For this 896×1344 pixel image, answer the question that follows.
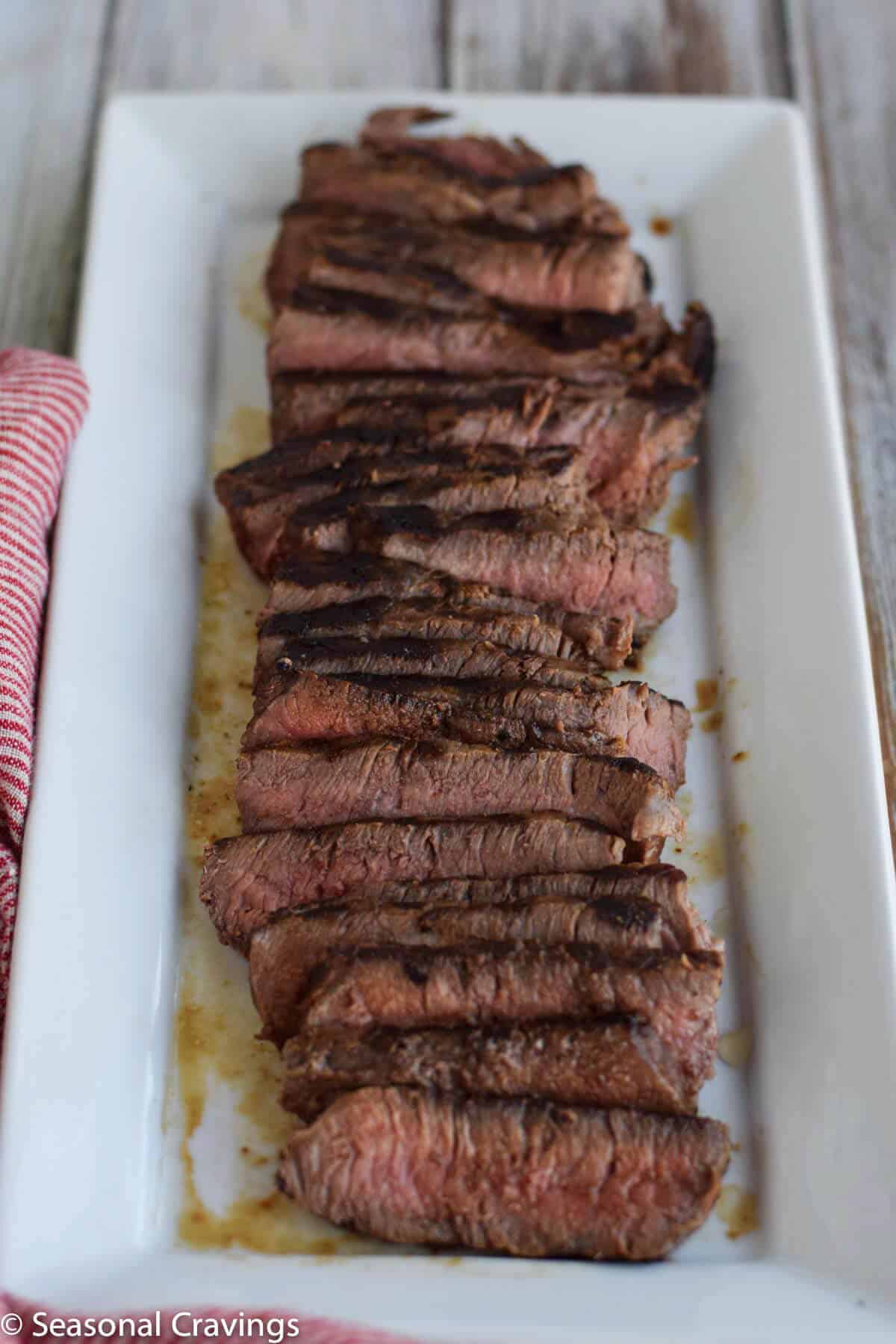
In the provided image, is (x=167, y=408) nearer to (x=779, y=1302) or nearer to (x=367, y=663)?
(x=367, y=663)

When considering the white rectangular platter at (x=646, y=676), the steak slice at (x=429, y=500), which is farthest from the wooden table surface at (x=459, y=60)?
the steak slice at (x=429, y=500)

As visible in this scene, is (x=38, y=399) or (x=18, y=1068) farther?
(x=38, y=399)

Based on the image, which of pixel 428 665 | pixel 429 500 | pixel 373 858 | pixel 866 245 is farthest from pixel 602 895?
pixel 866 245

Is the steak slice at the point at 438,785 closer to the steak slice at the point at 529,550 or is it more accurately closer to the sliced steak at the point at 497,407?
the steak slice at the point at 529,550

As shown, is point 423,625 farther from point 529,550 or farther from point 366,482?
point 366,482

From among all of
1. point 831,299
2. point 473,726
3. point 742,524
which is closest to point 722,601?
point 742,524
